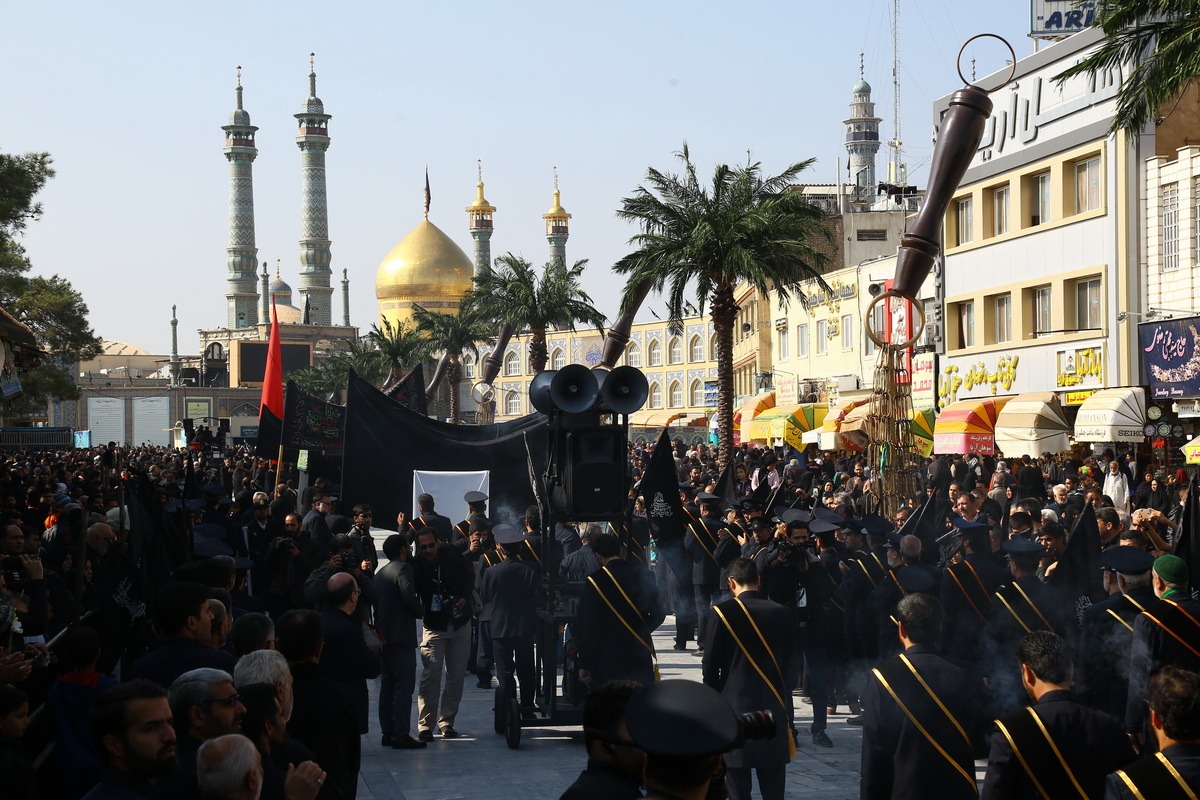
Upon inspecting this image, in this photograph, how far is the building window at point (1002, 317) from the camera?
3275 cm

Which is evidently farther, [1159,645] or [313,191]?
[313,191]

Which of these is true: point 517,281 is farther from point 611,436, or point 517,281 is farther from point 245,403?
point 245,403

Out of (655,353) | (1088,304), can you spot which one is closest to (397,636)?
(1088,304)

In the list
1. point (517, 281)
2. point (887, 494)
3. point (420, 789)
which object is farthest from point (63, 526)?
point (517, 281)

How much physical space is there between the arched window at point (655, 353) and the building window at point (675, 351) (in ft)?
3.71

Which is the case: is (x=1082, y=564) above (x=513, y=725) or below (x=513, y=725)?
above

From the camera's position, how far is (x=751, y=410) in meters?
46.4

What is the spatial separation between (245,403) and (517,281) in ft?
215

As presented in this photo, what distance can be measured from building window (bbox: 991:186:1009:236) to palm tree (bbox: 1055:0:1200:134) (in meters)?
17.1

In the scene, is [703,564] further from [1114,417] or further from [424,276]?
[424,276]

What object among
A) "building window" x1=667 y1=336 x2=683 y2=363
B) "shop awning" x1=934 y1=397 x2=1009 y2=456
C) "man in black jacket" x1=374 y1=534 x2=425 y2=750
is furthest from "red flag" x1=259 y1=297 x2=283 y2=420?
"building window" x1=667 y1=336 x2=683 y2=363

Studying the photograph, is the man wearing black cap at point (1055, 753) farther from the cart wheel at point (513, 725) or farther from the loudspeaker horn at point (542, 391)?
the loudspeaker horn at point (542, 391)

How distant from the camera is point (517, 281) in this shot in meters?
41.8

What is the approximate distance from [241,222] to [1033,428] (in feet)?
347
